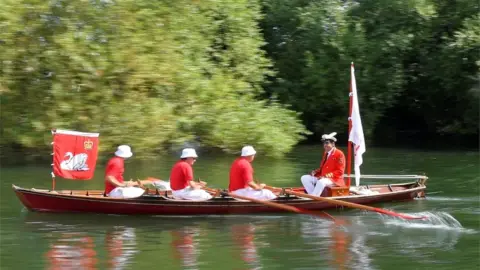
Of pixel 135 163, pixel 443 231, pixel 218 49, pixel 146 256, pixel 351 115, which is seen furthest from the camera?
pixel 218 49

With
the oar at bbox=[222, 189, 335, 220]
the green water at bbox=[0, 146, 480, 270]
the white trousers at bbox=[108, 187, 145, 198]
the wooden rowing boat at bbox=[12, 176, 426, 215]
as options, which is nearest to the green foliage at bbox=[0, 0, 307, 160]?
the green water at bbox=[0, 146, 480, 270]

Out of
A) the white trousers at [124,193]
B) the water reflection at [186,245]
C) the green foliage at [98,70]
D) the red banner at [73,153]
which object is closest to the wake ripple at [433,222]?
the water reflection at [186,245]

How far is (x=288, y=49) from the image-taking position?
130 feet

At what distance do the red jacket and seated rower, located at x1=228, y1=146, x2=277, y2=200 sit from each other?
1.42 meters

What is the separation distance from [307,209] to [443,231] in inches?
115

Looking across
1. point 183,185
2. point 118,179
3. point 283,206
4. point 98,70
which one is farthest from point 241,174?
point 98,70

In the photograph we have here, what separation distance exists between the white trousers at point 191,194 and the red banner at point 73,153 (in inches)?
77.7

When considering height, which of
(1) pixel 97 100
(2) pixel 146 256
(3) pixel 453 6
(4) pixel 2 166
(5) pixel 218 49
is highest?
(3) pixel 453 6

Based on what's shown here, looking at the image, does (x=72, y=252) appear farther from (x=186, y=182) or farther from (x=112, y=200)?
(x=186, y=182)

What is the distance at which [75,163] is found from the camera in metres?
17.3

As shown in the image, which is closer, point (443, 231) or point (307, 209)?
point (443, 231)

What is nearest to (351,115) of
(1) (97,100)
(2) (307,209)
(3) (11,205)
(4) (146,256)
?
(2) (307,209)

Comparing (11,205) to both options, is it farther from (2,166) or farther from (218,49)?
(218,49)

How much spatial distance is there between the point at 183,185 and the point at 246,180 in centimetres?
128
